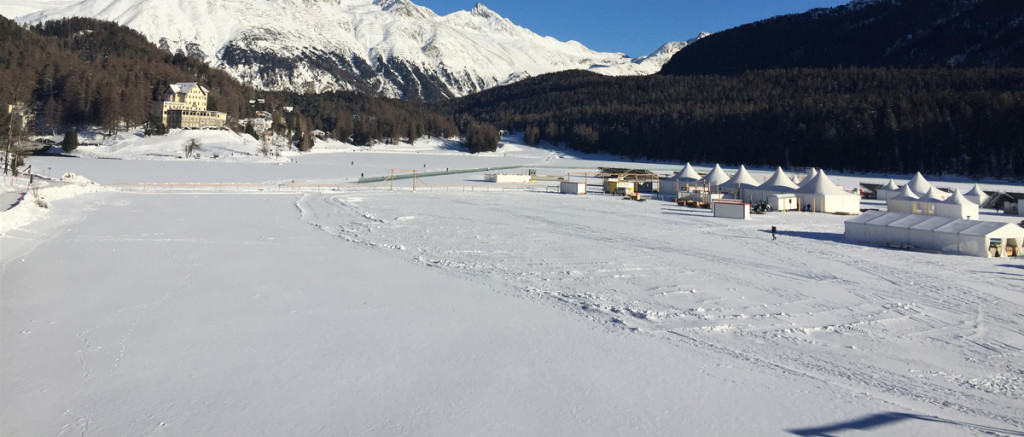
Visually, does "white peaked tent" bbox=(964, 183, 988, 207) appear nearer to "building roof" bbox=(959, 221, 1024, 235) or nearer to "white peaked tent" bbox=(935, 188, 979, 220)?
"white peaked tent" bbox=(935, 188, 979, 220)

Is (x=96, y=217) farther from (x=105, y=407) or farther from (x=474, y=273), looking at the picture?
(x=105, y=407)

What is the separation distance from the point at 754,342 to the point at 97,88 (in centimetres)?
10181

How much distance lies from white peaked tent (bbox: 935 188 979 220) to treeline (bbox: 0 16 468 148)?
3279 inches

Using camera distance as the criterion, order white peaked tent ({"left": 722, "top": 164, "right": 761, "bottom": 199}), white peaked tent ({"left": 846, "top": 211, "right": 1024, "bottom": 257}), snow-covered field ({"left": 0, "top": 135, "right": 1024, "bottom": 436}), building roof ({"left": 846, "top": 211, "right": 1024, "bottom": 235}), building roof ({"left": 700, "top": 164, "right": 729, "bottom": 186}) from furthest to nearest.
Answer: building roof ({"left": 700, "top": 164, "right": 729, "bottom": 186})
white peaked tent ({"left": 722, "top": 164, "right": 761, "bottom": 199})
building roof ({"left": 846, "top": 211, "right": 1024, "bottom": 235})
white peaked tent ({"left": 846, "top": 211, "right": 1024, "bottom": 257})
snow-covered field ({"left": 0, "top": 135, "right": 1024, "bottom": 436})

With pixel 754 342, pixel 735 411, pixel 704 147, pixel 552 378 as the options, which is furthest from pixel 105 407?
pixel 704 147

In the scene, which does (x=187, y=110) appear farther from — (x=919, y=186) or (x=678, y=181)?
(x=919, y=186)

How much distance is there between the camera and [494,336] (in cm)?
1127

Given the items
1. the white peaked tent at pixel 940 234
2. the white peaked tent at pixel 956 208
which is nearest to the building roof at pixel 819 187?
the white peaked tent at pixel 956 208

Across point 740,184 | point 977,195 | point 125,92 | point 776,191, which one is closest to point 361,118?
point 125,92

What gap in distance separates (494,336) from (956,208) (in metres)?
30.4

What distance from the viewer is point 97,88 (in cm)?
8919

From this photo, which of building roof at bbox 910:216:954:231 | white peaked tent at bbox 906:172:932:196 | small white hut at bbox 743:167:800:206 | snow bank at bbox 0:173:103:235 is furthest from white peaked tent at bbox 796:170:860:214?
snow bank at bbox 0:173:103:235

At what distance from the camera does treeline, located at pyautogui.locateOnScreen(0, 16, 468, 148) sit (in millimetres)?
87875

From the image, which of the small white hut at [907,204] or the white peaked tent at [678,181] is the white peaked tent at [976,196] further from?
the white peaked tent at [678,181]
